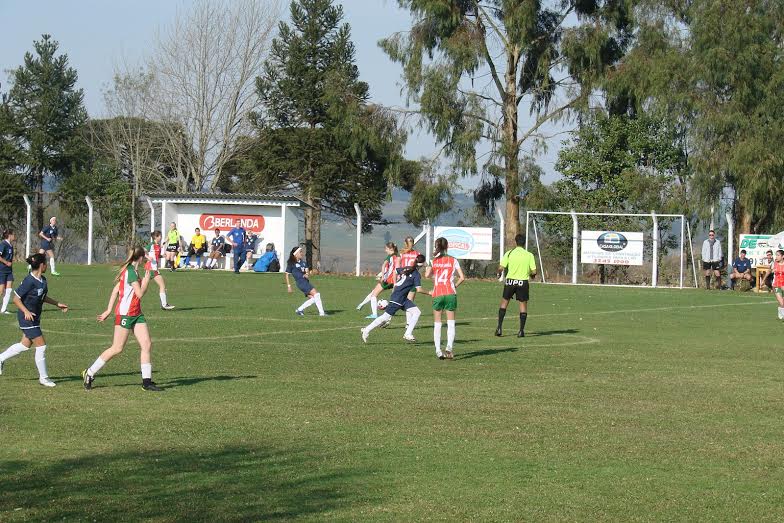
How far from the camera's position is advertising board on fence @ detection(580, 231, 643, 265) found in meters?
41.9

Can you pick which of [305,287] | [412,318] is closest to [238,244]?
[305,287]

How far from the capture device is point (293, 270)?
24984 mm

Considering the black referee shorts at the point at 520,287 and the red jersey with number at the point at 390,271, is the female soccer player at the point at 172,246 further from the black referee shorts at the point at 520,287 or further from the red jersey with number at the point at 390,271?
the black referee shorts at the point at 520,287

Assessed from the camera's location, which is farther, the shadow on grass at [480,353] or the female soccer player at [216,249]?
the female soccer player at [216,249]

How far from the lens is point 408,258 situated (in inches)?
813

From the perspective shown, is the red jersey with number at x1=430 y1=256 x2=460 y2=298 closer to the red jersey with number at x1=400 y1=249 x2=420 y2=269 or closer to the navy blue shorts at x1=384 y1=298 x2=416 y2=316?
the navy blue shorts at x1=384 y1=298 x2=416 y2=316

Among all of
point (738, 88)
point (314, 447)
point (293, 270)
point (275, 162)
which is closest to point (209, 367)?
point (314, 447)

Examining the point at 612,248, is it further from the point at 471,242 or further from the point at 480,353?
the point at 480,353

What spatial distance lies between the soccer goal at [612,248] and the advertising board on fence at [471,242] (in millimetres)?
1577

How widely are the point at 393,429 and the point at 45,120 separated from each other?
59.2 metres

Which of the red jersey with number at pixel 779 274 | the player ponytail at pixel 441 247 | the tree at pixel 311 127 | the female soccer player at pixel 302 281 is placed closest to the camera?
the player ponytail at pixel 441 247

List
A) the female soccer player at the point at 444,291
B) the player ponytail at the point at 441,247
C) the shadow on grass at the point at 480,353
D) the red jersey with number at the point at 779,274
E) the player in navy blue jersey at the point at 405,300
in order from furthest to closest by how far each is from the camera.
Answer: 1. the red jersey with number at the point at 779,274
2. the player in navy blue jersey at the point at 405,300
3. the shadow on grass at the point at 480,353
4. the female soccer player at the point at 444,291
5. the player ponytail at the point at 441,247

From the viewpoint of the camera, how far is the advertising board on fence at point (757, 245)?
4012cm

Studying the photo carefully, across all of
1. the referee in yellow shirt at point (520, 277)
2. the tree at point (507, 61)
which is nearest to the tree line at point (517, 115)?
Result: the tree at point (507, 61)
